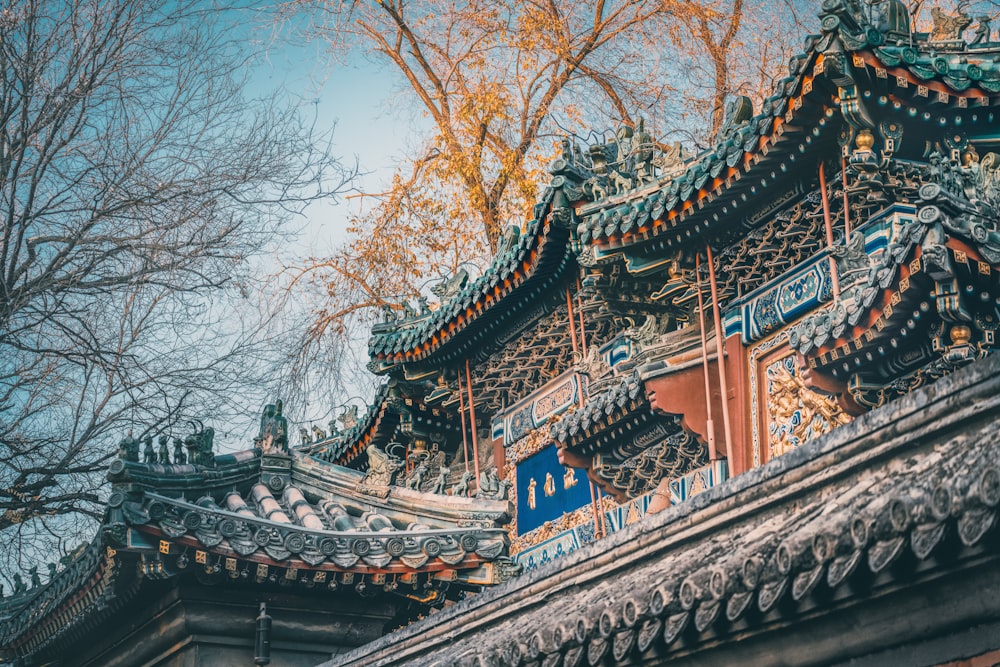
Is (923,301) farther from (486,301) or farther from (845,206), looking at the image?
(486,301)

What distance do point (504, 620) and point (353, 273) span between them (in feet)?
46.9

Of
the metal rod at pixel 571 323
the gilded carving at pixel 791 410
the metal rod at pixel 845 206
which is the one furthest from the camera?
the metal rod at pixel 571 323

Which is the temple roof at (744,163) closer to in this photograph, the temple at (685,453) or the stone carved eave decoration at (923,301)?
the temple at (685,453)

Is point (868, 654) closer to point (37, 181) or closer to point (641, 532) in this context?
point (641, 532)

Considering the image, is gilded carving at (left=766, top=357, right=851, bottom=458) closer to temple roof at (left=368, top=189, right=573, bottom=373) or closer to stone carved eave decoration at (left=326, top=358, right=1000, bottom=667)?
temple roof at (left=368, top=189, right=573, bottom=373)

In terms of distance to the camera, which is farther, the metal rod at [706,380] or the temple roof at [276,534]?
the metal rod at [706,380]

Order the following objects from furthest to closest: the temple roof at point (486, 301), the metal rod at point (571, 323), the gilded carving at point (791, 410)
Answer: the metal rod at point (571, 323) < the temple roof at point (486, 301) < the gilded carving at point (791, 410)

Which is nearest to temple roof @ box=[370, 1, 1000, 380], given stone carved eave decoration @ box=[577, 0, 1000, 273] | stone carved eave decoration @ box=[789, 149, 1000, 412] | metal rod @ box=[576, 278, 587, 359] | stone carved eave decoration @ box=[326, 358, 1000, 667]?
stone carved eave decoration @ box=[577, 0, 1000, 273]

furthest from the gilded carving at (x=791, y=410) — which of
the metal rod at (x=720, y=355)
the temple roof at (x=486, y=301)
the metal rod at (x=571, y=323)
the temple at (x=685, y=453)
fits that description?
the metal rod at (x=571, y=323)

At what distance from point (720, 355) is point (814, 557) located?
23.6ft

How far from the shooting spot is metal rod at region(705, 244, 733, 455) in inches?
441

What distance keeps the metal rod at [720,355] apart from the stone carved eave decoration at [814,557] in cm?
554

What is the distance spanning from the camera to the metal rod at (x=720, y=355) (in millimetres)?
11211

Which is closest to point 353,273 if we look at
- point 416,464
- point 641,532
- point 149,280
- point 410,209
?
point 410,209
